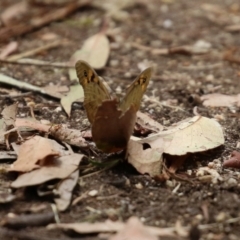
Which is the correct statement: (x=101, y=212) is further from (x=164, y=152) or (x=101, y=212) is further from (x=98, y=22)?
(x=98, y=22)

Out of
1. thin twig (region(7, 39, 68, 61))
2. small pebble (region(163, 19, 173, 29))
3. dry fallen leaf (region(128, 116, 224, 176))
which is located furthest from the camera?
small pebble (region(163, 19, 173, 29))

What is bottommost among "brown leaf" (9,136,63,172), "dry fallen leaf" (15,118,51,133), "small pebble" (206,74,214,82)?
"small pebble" (206,74,214,82)

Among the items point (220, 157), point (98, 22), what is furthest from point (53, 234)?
point (98, 22)

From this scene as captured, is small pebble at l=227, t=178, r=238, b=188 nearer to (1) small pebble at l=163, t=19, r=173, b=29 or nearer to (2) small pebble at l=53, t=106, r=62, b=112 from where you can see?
(2) small pebble at l=53, t=106, r=62, b=112

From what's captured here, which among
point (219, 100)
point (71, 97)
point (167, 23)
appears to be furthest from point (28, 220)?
point (167, 23)

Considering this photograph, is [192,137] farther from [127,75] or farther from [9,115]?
[127,75]

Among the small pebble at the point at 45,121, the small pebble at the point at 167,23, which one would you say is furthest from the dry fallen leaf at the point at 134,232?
the small pebble at the point at 167,23

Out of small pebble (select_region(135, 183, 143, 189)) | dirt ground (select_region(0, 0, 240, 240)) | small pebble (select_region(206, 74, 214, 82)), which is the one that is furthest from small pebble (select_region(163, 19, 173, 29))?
small pebble (select_region(135, 183, 143, 189))
